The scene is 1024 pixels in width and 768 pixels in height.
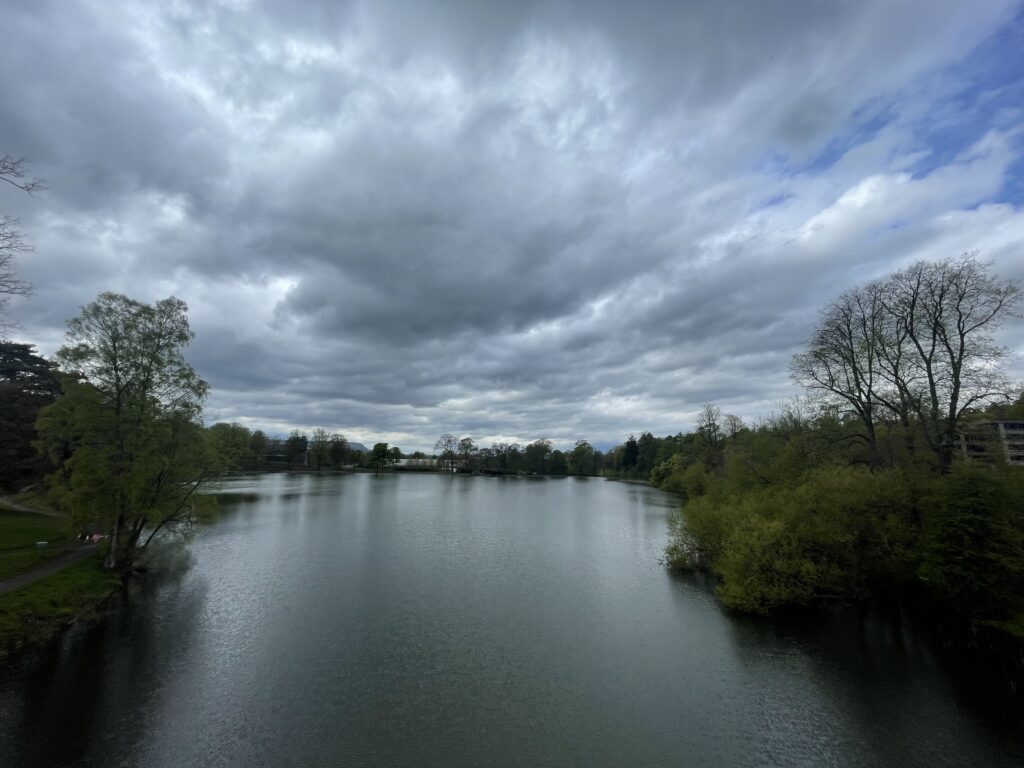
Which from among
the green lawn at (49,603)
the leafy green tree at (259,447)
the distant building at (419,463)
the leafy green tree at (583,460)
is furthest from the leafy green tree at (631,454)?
the green lawn at (49,603)

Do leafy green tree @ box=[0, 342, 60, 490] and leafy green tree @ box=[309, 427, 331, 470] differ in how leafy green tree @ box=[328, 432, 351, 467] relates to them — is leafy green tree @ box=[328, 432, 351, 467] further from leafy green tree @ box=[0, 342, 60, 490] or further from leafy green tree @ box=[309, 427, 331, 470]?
leafy green tree @ box=[0, 342, 60, 490]

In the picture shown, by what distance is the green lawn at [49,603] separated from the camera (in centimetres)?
1522

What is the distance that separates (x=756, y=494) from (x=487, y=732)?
Result: 19.9 m

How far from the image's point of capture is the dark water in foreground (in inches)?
422

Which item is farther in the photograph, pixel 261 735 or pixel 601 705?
pixel 601 705

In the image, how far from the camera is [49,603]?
17.4m

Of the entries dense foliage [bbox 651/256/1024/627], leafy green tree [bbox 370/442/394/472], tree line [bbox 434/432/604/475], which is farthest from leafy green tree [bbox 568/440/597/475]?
dense foliage [bbox 651/256/1024/627]

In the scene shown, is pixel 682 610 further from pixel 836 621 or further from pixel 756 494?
pixel 756 494

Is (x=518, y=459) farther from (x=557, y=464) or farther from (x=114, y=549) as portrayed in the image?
(x=114, y=549)

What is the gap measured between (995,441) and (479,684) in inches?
835

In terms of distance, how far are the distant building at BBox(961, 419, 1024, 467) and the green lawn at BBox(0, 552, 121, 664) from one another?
33865 millimetres

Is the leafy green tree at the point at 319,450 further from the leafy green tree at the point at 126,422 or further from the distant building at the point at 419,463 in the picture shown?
the leafy green tree at the point at 126,422

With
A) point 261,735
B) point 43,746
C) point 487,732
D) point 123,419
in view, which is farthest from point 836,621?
point 123,419

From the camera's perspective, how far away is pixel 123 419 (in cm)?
2258
